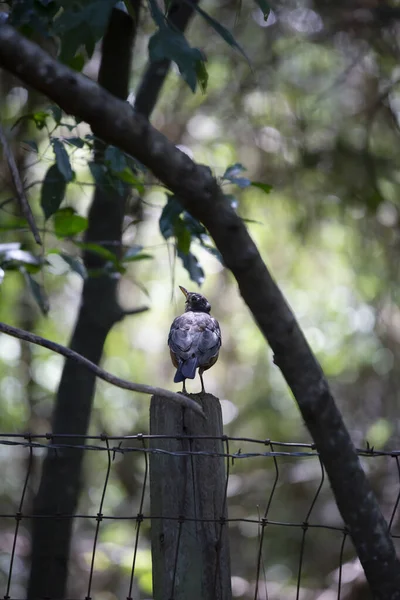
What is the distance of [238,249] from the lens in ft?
5.74

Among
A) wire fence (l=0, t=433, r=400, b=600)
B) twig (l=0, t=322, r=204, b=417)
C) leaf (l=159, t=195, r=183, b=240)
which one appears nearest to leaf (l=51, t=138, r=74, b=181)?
leaf (l=159, t=195, r=183, b=240)

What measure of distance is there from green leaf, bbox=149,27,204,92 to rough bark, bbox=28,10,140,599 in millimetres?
2055

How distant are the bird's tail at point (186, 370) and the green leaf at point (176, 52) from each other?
4.85 ft

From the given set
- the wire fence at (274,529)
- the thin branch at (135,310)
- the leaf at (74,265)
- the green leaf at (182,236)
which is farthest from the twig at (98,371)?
the wire fence at (274,529)

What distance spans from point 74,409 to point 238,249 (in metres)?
3.28

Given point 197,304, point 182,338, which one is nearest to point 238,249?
point 182,338

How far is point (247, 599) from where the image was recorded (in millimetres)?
7789

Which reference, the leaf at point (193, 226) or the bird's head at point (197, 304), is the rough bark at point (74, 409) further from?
the leaf at point (193, 226)

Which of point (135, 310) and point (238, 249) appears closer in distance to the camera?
point (238, 249)

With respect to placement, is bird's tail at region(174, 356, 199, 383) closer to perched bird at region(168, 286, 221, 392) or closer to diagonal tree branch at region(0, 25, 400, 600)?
perched bird at region(168, 286, 221, 392)

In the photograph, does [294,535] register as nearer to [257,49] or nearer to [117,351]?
[117,351]

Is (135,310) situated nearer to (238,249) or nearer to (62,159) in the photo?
(62,159)

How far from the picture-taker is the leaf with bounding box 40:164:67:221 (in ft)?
12.3

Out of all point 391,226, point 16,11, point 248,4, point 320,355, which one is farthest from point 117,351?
point 16,11
